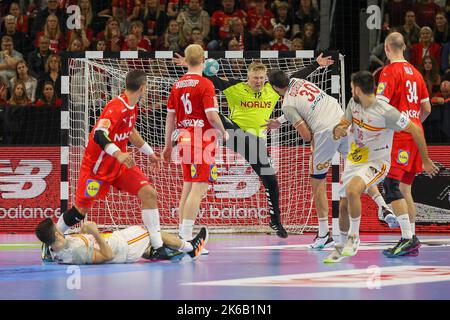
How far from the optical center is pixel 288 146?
14266 millimetres

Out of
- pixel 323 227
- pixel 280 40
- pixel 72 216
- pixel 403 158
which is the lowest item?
pixel 323 227

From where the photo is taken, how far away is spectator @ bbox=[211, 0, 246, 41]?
17.5m

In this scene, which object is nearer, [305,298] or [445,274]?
[305,298]

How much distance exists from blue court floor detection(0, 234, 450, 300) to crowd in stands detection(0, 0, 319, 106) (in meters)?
6.63

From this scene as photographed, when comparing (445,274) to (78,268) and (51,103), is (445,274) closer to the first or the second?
(78,268)

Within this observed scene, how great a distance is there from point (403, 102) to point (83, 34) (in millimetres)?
9032

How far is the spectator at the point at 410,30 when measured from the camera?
16.8 metres

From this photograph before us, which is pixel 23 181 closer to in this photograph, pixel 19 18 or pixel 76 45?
pixel 76 45

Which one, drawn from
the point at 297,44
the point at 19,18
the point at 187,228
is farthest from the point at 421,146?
the point at 19,18

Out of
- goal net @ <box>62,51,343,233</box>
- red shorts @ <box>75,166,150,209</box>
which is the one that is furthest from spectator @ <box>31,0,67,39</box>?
red shorts @ <box>75,166,150,209</box>

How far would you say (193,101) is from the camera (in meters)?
9.80

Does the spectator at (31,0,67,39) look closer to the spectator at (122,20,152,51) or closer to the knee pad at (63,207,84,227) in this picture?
the spectator at (122,20,152,51)
